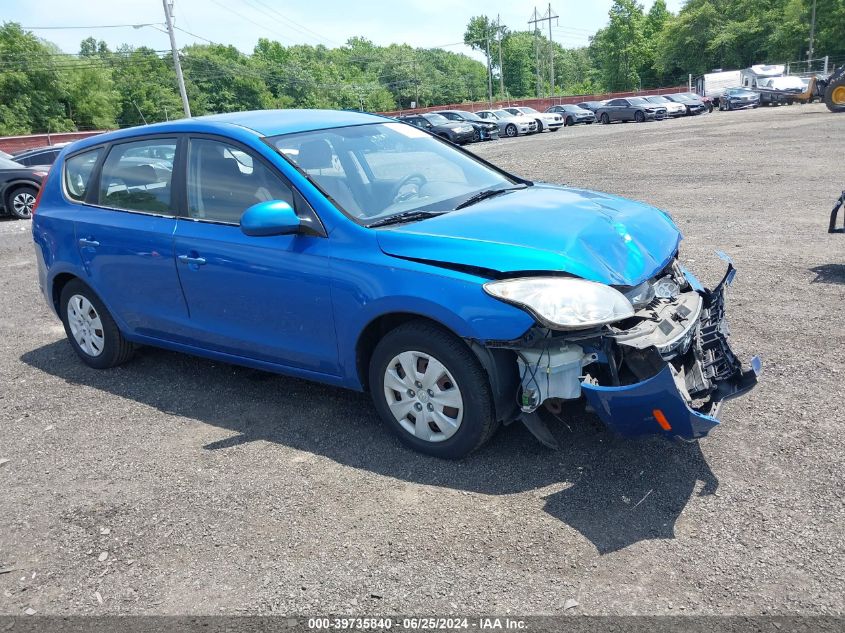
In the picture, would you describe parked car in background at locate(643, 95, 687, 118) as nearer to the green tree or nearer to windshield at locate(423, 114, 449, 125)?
windshield at locate(423, 114, 449, 125)

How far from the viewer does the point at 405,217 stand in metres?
4.10

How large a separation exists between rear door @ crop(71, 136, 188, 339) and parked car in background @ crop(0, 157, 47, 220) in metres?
11.5

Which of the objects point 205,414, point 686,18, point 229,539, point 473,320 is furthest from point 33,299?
point 686,18

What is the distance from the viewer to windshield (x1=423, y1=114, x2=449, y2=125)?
1407 inches

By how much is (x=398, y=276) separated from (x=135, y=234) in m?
2.25

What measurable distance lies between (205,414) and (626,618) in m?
3.06

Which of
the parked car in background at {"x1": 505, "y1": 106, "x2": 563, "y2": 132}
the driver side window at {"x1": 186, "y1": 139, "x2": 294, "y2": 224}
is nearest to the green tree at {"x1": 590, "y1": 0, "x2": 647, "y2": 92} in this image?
the parked car in background at {"x1": 505, "y1": 106, "x2": 563, "y2": 132}

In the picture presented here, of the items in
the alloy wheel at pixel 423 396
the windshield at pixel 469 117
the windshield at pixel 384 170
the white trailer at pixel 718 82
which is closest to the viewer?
the alloy wheel at pixel 423 396

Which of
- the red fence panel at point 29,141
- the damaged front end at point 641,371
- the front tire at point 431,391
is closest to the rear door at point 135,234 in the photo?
the front tire at point 431,391

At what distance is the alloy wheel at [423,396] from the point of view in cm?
368

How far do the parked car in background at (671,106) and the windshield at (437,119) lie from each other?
491 inches

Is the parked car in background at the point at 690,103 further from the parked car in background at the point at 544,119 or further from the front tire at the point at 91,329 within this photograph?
the front tire at the point at 91,329

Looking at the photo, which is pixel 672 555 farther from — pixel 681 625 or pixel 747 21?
pixel 747 21

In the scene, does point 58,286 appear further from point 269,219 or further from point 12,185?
point 12,185
